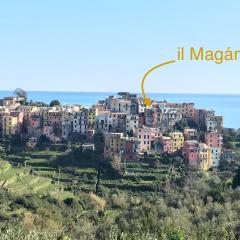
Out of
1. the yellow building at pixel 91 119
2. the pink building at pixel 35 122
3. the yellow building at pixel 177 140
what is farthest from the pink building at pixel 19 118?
the yellow building at pixel 177 140

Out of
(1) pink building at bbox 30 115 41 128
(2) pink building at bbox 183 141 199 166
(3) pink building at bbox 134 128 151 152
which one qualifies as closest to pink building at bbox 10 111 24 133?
(1) pink building at bbox 30 115 41 128

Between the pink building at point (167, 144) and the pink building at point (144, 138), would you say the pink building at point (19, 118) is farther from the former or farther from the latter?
Result: the pink building at point (167, 144)

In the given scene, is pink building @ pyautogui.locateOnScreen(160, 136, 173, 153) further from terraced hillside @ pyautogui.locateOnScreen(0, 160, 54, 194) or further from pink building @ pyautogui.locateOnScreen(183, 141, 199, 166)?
terraced hillside @ pyautogui.locateOnScreen(0, 160, 54, 194)

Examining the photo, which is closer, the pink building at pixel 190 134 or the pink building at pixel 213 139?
the pink building at pixel 213 139

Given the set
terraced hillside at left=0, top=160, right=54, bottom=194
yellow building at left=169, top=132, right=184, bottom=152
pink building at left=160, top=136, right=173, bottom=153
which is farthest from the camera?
yellow building at left=169, top=132, right=184, bottom=152

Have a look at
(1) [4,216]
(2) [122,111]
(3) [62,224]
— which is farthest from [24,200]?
(2) [122,111]

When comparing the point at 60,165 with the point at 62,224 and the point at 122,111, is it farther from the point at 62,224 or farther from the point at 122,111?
the point at 62,224

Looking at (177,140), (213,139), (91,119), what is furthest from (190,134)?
(91,119)
